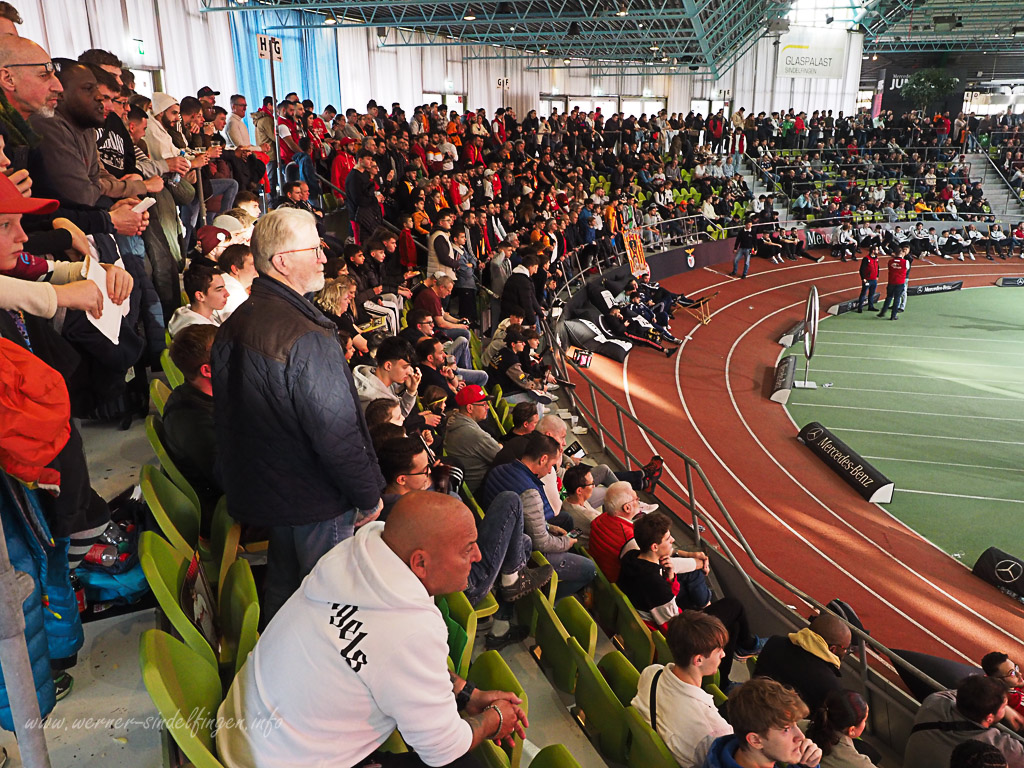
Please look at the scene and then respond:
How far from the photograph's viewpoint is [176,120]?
742 cm

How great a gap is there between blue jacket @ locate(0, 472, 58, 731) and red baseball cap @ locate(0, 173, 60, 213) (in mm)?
745

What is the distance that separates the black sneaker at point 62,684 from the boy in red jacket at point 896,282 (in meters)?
19.6

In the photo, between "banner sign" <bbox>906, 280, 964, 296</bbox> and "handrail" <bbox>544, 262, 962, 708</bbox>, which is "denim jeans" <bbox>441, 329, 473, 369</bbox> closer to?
"handrail" <bbox>544, 262, 962, 708</bbox>

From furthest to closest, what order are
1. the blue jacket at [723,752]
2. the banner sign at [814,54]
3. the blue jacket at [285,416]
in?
the banner sign at [814,54], the blue jacket at [723,752], the blue jacket at [285,416]

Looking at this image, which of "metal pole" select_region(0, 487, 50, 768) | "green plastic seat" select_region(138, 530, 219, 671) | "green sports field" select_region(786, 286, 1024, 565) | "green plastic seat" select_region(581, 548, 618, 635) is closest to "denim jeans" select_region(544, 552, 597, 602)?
"green plastic seat" select_region(581, 548, 618, 635)

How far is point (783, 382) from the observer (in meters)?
13.5

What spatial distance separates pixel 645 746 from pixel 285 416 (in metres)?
1.97

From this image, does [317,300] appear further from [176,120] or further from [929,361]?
[929,361]

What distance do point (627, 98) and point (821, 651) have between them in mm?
39723

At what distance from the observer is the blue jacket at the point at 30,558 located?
2.20m

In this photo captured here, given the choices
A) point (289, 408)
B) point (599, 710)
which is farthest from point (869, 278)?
point (289, 408)

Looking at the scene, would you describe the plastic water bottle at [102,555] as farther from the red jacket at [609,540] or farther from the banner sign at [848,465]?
the banner sign at [848,465]

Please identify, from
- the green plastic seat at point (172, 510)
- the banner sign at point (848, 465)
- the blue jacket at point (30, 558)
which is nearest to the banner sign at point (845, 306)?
the banner sign at point (848, 465)

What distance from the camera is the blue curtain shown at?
1881 centimetres
